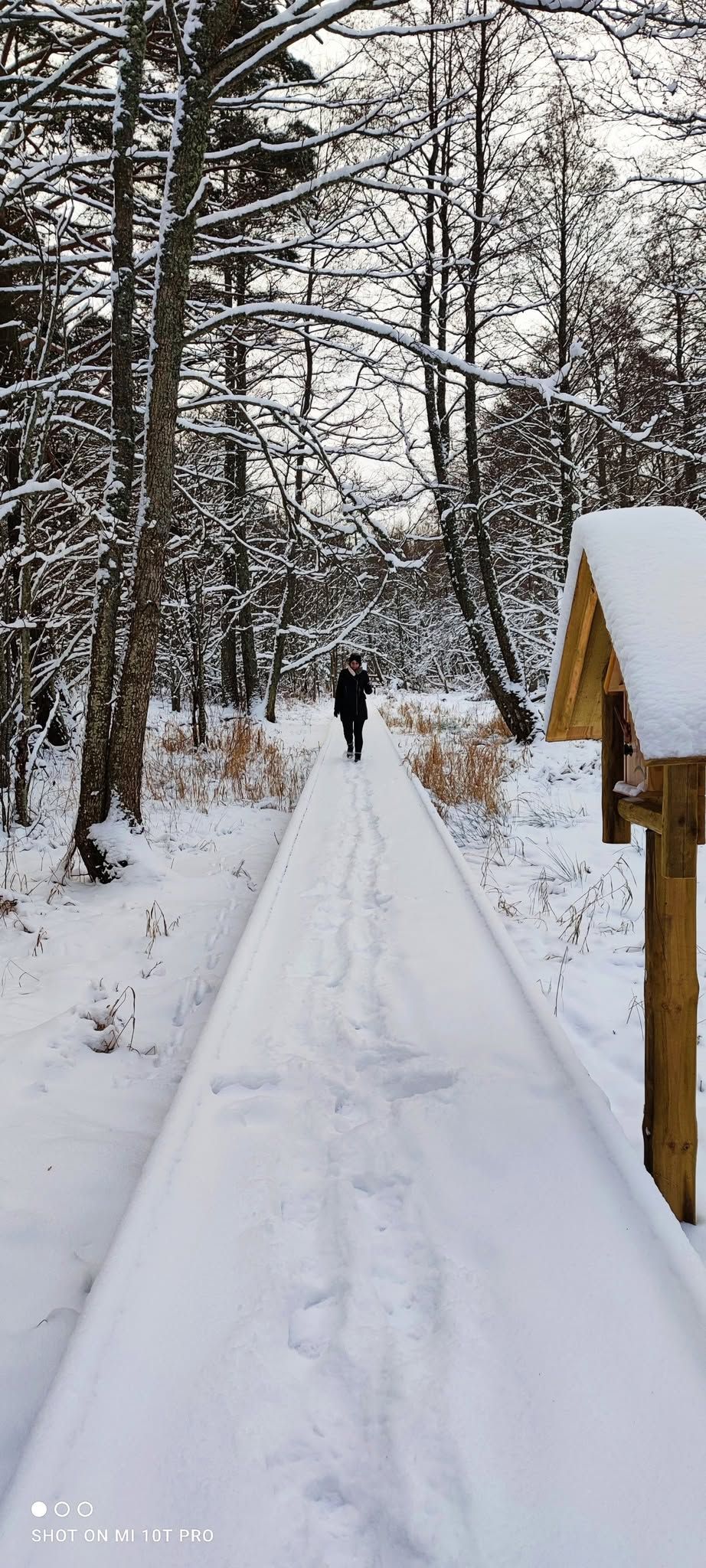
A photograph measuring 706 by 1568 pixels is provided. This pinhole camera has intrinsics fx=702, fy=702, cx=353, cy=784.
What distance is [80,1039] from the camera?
3.19 m

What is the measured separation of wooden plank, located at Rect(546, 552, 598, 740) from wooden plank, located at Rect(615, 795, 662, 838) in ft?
1.32

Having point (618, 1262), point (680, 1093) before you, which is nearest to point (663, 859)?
point (680, 1093)

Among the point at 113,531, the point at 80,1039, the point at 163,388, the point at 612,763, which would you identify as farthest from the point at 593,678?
the point at 163,388

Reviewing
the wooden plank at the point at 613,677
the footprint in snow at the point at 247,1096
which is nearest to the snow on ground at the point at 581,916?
the footprint in snow at the point at 247,1096

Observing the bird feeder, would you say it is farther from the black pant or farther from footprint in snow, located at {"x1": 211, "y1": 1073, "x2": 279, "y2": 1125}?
the black pant

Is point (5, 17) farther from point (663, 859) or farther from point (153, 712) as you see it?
point (153, 712)

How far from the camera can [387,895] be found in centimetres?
512

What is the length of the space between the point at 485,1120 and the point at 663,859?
1257 mm

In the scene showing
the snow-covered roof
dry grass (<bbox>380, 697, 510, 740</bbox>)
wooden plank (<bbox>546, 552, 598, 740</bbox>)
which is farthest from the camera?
dry grass (<bbox>380, 697, 510, 740</bbox>)

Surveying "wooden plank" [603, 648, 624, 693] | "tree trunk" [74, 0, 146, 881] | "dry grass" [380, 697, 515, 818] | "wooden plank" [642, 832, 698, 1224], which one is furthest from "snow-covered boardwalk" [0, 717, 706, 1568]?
"dry grass" [380, 697, 515, 818]

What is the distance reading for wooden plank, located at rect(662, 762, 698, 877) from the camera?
188 cm

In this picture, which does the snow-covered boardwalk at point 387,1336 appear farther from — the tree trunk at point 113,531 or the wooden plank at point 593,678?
the tree trunk at point 113,531

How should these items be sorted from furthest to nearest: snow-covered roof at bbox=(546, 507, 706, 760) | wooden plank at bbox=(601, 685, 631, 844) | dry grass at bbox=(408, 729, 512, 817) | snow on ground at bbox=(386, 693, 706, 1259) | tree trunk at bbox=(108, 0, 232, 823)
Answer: dry grass at bbox=(408, 729, 512, 817)
tree trunk at bbox=(108, 0, 232, 823)
snow on ground at bbox=(386, 693, 706, 1259)
wooden plank at bbox=(601, 685, 631, 844)
snow-covered roof at bbox=(546, 507, 706, 760)

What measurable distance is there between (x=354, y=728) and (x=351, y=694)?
740mm
